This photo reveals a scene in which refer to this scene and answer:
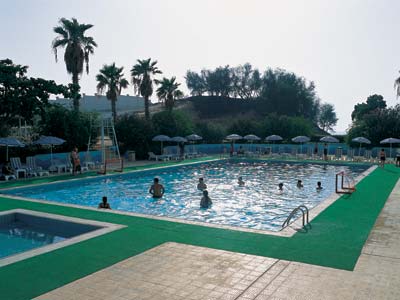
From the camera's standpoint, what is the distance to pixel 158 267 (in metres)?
6.25

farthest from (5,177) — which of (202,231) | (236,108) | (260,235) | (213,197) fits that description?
(236,108)

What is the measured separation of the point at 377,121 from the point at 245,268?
30.0m

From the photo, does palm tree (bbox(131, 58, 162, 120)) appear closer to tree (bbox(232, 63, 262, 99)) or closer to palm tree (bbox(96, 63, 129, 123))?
palm tree (bbox(96, 63, 129, 123))

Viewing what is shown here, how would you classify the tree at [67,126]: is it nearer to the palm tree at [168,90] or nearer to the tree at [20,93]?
the tree at [20,93]

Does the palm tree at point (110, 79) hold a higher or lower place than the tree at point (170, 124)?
higher

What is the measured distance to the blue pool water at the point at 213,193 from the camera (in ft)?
42.7

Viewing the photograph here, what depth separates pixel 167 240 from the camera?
790 centimetres

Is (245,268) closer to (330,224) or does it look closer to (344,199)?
(330,224)

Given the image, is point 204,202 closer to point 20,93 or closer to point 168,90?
point 20,93

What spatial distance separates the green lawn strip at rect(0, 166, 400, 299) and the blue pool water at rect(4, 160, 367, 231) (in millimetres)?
2639

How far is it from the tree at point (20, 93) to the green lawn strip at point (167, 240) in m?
11.6

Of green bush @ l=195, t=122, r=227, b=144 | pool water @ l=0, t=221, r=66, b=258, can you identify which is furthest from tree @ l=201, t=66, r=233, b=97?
pool water @ l=0, t=221, r=66, b=258

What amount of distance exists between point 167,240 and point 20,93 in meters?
16.3

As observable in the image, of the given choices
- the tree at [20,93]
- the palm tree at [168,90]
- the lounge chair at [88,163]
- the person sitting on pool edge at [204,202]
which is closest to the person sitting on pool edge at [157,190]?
the person sitting on pool edge at [204,202]
